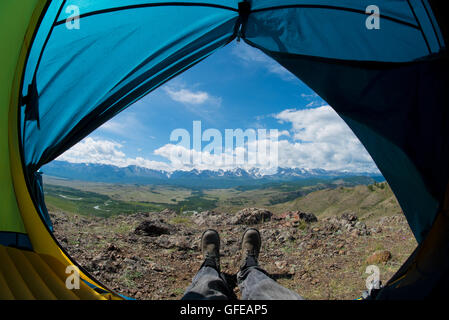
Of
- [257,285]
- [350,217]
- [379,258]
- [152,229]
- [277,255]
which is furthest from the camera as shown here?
[350,217]

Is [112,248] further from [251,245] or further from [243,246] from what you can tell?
[251,245]

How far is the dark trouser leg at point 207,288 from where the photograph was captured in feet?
5.78

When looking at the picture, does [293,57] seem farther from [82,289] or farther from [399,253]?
[82,289]

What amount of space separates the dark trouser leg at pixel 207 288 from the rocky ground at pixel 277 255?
0.72 metres

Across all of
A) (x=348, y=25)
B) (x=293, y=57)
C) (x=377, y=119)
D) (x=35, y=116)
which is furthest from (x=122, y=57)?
(x=377, y=119)

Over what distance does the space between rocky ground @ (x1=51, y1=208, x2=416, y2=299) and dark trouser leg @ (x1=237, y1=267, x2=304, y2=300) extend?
2.30 ft

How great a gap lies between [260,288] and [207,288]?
0.51m

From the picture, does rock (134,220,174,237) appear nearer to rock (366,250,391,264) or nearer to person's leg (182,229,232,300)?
person's leg (182,229,232,300)

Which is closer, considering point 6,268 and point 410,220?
point 6,268

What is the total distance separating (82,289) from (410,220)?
134 inches

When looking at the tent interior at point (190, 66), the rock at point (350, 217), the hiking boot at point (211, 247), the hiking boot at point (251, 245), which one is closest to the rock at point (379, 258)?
the tent interior at point (190, 66)

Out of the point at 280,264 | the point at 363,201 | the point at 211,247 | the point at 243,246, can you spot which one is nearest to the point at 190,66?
the point at 211,247

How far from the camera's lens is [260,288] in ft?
6.48
